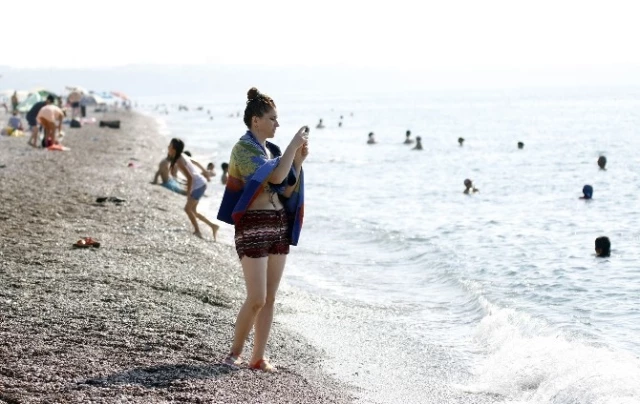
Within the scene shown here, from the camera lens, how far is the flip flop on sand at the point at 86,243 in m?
10.9

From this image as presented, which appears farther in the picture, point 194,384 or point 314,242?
point 314,242

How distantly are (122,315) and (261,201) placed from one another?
228cm

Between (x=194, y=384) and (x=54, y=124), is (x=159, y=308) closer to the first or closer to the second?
(x=194, y=384)

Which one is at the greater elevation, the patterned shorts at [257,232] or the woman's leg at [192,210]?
the patterned shorts at [257,232]

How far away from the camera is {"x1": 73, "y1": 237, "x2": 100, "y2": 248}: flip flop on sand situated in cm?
1093

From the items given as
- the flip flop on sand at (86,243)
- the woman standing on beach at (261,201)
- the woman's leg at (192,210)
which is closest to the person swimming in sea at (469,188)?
the woman's leg at (192,210)

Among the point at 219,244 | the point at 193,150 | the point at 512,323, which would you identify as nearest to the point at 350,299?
the point at 512,323

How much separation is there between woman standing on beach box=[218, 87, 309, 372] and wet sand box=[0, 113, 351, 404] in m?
0.77

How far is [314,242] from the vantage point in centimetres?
1709

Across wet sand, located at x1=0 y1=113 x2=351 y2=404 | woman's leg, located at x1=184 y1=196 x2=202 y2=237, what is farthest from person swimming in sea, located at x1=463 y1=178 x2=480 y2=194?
woman's leg, located at x1=184 y1=196 x2=202 y2=237

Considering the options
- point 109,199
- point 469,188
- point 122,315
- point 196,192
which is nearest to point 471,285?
point 196,192

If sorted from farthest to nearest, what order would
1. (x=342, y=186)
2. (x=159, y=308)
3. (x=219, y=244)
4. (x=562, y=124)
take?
1. (x=562, y=124)
2. (x=342, y=186)
3. (x=219, y=244)
4. (x=159, y=308)

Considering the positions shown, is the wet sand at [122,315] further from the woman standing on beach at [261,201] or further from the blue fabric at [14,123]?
the blue fabric at [14,123]

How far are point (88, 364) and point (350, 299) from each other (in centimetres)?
597
